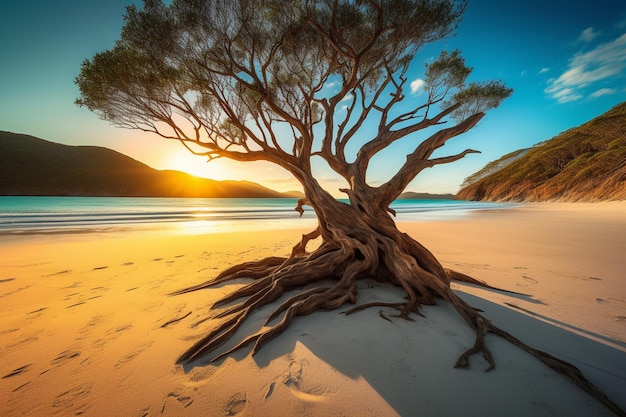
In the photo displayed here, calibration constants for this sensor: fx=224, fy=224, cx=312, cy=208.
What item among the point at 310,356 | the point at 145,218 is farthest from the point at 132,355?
the point at 145,218

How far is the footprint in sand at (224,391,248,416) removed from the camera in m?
2.01

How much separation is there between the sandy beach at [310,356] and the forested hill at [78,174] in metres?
136

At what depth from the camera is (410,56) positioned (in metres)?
7.05

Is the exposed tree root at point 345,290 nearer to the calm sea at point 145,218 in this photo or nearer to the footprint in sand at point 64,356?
the footprint in sand at point 64,356

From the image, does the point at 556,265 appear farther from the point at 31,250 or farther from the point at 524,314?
the point at 31,250

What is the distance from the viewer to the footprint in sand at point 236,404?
2006mm

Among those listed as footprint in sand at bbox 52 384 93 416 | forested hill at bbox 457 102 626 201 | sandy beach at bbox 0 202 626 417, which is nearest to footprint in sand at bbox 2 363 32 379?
sandy beach at bbox 0 202 626 417

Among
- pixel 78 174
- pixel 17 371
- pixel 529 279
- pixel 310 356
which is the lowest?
pixel 17 371

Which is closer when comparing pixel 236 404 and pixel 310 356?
pixel 236 404

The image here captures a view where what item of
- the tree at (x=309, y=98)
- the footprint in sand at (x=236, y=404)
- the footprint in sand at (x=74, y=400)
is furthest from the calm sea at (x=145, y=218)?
the footprint in sand at (x=236, y=404)

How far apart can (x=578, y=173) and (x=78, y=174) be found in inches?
7016

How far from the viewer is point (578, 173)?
40.2 metres

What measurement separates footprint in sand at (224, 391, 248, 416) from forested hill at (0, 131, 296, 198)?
139m

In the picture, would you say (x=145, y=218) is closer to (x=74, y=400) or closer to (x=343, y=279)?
(x=74, y=400)
